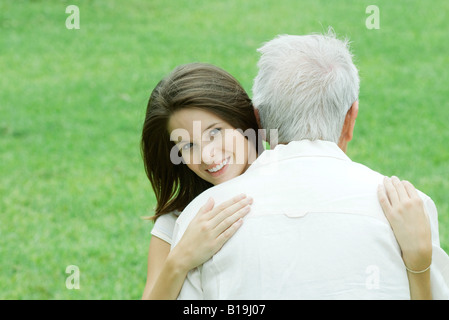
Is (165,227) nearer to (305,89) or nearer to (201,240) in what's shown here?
(201,240)

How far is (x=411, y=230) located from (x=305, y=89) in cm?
53

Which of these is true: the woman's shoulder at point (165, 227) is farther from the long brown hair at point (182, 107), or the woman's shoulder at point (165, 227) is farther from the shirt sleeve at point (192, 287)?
the shirt sleeve at point (192, 287)

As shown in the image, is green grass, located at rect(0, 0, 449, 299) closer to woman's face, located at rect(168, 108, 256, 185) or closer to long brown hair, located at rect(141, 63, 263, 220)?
long brown hair, located at rect(141, 63, 263, 220)

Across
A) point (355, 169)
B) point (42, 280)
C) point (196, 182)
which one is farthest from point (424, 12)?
point (355, 169)

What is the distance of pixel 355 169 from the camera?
2.10 metres

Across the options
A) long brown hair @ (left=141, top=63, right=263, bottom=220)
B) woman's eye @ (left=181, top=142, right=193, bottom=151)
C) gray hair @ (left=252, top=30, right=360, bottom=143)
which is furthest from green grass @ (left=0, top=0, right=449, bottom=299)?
gray hair @ (left=252, top=30, right=360, bottom=143)

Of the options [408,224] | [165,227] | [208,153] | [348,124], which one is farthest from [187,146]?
[408,224]

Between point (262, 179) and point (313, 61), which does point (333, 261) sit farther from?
point (313, 61)

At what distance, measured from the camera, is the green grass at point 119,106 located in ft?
18.3

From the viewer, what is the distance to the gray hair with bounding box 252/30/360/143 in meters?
2.23

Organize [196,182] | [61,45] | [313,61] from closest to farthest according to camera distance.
A: [313,61], [196,182], [61,45]

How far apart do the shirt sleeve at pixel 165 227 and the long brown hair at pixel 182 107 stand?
0.04 meters
